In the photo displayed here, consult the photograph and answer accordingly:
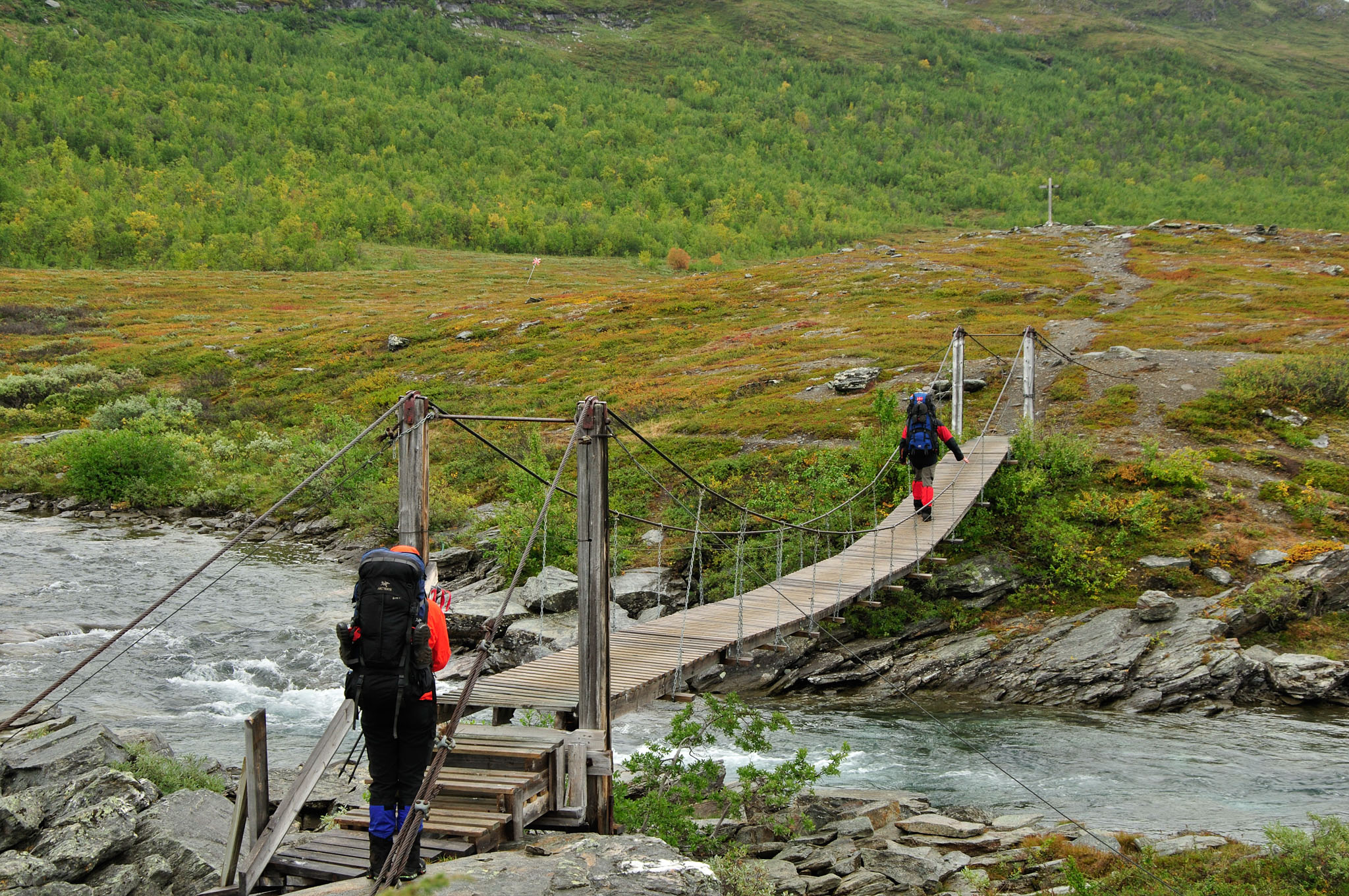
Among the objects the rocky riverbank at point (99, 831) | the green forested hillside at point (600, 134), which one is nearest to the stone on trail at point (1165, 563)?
the rocky riverbank at point (99, 831)

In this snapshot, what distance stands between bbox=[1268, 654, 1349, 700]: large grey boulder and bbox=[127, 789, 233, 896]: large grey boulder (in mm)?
12862

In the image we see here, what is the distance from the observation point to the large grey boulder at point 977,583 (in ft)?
54.1

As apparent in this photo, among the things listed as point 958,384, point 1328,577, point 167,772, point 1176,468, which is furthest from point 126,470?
point 1328,577

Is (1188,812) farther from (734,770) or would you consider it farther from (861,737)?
(734,770)

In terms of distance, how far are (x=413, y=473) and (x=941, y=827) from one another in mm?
5985

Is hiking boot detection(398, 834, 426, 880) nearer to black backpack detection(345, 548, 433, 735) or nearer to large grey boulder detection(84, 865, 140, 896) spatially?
black backpack detection(345, 548, 433, 735)

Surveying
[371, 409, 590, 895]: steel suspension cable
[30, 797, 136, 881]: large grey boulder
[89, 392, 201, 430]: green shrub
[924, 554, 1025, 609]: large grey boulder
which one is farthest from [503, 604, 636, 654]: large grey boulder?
[89, 392, 201, 430]: green shrub

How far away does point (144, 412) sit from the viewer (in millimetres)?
36719

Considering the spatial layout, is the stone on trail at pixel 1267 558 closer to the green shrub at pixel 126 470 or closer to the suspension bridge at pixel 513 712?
the suspension bridge at pixel 513 712

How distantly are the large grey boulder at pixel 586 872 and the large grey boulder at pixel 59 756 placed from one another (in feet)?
17.0

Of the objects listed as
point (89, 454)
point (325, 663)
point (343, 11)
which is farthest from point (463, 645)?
point (343, 11)

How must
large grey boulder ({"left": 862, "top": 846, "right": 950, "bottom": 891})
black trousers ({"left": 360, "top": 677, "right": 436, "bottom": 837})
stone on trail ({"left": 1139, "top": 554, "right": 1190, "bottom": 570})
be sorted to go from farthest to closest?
stone on trail ({"left": 1139, "top": 554, "right": 1190, "bottom": 570}), large grey boulder ({"left": 862, "top": 846, "right": 950, "bottom": 891}), black trousers ({"left": 360, "top": 677, "right": 436, "bottom": 837})

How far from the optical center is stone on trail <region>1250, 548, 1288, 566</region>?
1561 centimetres

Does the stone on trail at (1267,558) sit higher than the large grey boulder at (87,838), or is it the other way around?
the large grey boulder at (87,838)
